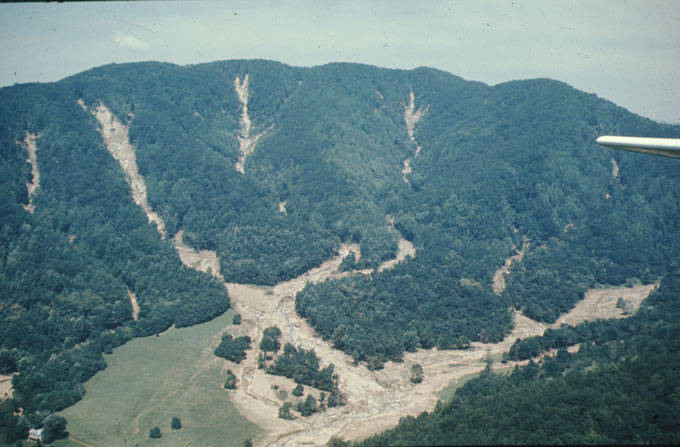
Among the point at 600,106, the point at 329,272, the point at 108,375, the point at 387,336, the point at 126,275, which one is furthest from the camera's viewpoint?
the point at 600,106

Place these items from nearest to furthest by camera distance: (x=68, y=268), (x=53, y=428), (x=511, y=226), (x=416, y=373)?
(x=53, y=428)
(x=416, y=373)
(x=68, y=268)
(x=511, y=226)

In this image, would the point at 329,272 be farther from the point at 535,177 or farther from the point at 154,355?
the point at 535,177

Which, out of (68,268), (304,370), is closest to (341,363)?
(304,370)

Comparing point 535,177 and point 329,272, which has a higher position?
point 535,177

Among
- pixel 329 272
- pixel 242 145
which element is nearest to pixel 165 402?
pixel 329 272

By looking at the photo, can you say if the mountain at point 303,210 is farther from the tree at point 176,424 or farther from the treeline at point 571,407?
the treeline at point 571,407

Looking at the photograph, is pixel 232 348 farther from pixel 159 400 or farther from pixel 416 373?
pixel 416 373

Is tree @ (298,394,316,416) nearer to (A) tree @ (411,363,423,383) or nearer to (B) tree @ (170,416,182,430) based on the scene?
(B) tree @ (170,416,182,430)

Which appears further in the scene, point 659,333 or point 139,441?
point 659,333
